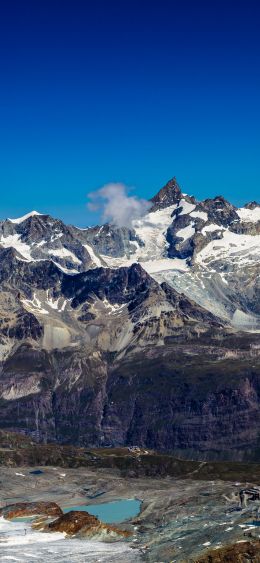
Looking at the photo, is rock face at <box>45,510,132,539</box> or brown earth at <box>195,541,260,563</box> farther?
rock face at <box>45,510,132,539</box>

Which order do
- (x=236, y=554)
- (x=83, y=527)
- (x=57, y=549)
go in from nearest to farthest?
(x=236, y=554) < (x=57, y=549) < (x=83, y=527)

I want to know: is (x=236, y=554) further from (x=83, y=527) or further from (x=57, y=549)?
(x=83, y=527)

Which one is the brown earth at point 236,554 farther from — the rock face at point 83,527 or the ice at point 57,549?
the rock face at point 83,527

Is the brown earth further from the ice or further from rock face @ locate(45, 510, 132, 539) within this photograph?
rock face @ locate(45, 510, 132, 539)

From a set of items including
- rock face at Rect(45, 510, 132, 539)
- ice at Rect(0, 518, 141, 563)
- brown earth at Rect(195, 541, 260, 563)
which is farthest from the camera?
rock face at Rect(45, 510, 132, 539)

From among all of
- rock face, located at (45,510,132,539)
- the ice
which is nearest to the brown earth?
the ice

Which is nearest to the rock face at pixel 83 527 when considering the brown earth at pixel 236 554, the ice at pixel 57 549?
the ice at pixel 57 549

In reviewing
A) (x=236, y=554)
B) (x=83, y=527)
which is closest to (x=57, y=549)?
(x=83, y=527)

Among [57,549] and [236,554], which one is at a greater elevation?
[57,549]

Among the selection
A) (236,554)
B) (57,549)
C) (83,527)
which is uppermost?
(83,527)

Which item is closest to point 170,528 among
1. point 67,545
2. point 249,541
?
point 67,545
